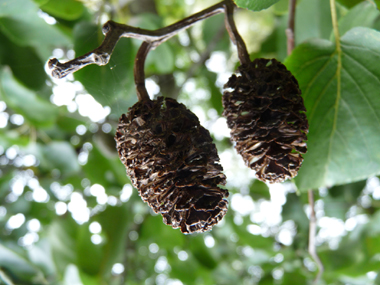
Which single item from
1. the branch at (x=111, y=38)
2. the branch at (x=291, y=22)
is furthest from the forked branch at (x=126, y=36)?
the branch at (x=291, y=22)

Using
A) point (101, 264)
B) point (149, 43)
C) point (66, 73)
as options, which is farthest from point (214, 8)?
point (101, 264)

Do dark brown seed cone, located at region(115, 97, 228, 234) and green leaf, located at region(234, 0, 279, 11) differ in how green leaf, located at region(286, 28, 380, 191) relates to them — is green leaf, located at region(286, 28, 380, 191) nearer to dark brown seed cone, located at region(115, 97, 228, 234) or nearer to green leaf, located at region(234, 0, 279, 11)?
green leaf, located at region(234, 0, 279, 11)

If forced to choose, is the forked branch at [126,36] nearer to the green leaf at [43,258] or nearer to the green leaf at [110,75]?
the green leaf at [110,75]

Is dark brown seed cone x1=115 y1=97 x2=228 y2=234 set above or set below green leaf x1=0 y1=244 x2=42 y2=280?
above

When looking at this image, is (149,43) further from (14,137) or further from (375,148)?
(14,137)

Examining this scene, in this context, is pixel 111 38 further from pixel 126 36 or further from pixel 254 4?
pixel 254 4

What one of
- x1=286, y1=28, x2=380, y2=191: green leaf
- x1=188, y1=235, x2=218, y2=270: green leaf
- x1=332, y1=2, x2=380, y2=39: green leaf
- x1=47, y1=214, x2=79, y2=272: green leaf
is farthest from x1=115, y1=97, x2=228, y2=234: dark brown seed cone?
x1=188, y1=235, x2=218, y2=270: green leaf

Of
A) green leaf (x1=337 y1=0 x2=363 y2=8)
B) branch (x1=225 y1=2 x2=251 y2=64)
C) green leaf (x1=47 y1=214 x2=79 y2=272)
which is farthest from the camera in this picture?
green leaf (x1=47 y1=214 x2=79 y2=272)
